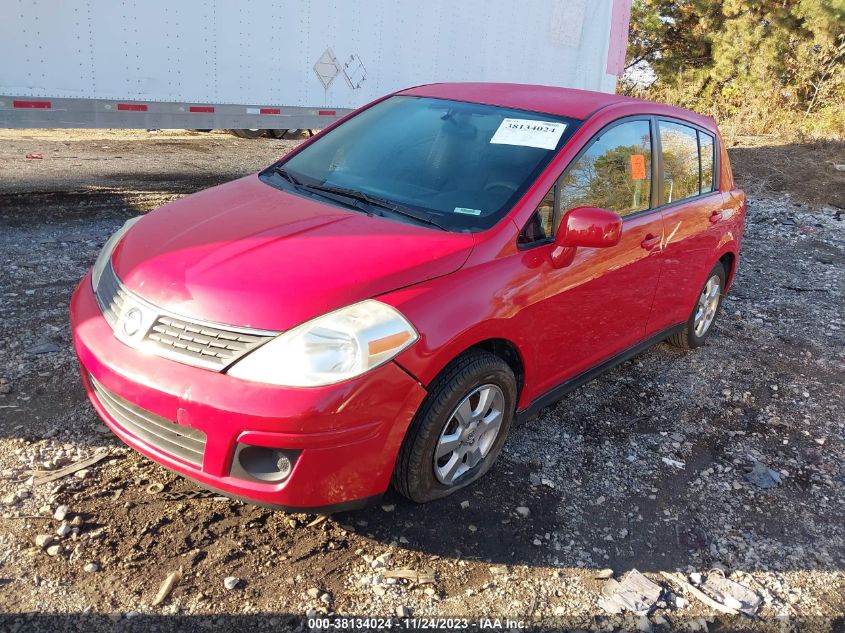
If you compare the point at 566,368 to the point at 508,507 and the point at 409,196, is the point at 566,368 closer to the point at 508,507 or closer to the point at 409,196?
the point at 508,507

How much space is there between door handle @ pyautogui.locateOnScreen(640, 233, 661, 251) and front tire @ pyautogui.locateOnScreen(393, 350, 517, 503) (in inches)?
50.7

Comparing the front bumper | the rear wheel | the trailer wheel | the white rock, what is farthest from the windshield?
the trailer wheel

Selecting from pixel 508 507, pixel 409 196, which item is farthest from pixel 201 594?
pixel 409 196

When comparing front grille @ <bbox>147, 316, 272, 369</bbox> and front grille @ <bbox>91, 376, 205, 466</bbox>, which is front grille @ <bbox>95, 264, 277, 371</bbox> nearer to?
front grille @ <bbox>147, 316, 272, 369</bbox>

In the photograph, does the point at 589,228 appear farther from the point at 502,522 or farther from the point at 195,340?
the point at 195,340

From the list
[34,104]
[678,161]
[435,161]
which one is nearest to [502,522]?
[435,161]

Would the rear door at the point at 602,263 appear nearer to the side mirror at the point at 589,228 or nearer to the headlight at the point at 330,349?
the side mirror at the point at 589,228

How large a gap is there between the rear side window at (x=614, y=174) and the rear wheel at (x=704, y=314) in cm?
133

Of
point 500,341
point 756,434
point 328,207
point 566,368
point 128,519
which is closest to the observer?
point 128,519

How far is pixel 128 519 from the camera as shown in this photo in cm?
278

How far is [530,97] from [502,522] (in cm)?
227

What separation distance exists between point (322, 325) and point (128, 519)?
46.4 inches

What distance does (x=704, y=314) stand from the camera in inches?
202

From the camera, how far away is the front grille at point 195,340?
2.44 m
